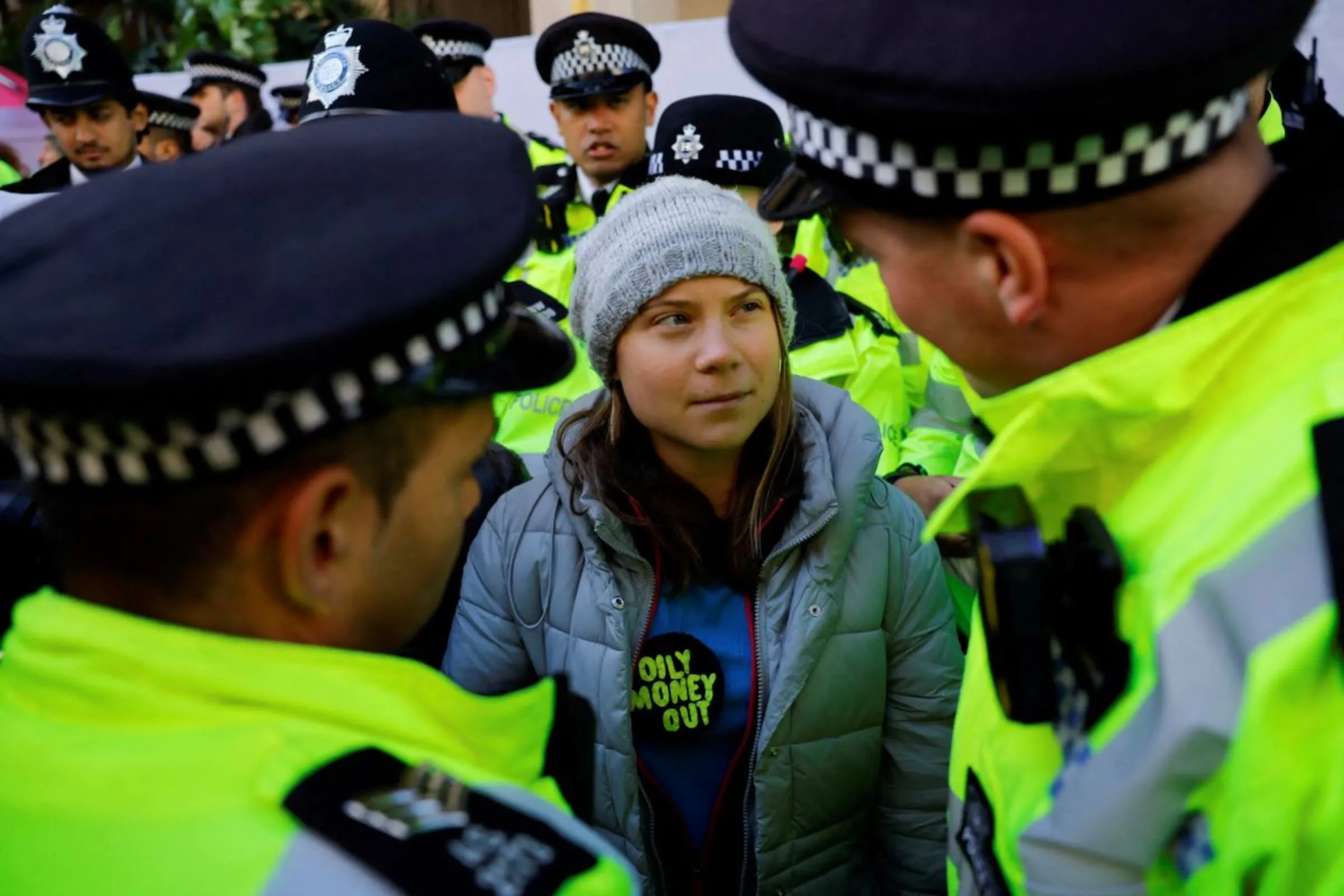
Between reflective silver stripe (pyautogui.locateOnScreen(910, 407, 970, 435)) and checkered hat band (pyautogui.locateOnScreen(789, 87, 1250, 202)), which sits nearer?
checkered hat band (pyautogui.locateOnScreen(789, 87, 1250, 202))

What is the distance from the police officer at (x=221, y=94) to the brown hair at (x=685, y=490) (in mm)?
5753

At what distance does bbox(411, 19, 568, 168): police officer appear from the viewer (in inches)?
226

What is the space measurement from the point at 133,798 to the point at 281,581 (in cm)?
24

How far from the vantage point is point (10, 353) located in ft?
3.07

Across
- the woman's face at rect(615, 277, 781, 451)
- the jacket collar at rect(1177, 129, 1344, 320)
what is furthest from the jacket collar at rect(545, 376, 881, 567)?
the jacket collar at rect(1177, 129, 1344, 320)

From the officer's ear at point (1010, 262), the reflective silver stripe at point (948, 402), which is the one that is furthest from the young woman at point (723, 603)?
the officer's ear at point (1010, 262)

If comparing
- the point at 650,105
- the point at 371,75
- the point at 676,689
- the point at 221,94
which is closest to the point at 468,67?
the point at 650,105

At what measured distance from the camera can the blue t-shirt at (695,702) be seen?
2.09 m

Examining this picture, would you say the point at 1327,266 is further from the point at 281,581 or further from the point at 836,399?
the point at 836,399

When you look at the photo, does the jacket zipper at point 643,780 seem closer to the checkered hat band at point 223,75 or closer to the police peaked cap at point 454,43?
the police peaked cap at point 454,43

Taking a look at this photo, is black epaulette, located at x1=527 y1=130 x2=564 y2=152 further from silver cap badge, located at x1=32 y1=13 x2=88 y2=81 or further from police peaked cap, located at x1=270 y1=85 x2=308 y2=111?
silver cap badge, located at x1=32 y1=13 x2=88 y2=81

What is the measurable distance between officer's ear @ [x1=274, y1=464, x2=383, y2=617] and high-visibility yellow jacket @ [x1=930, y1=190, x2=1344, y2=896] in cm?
67

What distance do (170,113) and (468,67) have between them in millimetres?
2398

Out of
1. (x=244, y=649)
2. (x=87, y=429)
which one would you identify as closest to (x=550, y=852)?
(x=244, y=649)
